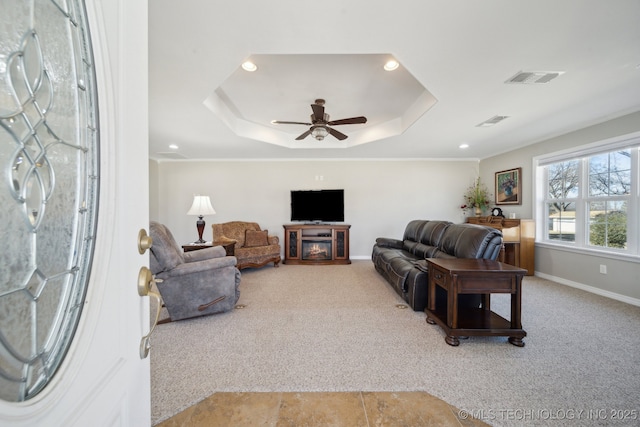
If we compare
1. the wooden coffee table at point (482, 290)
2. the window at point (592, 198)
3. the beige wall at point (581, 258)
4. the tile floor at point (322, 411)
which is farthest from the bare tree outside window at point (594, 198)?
the tile floor at point (322, 411)

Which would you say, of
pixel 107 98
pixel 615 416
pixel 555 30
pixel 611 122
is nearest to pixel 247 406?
pixel 107 98

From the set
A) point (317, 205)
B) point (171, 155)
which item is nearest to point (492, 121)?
point (317, 205)

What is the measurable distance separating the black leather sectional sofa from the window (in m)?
2.10

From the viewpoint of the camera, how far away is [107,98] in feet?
1.78

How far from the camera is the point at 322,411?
1518 mm

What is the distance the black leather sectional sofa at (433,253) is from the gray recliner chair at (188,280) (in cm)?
193

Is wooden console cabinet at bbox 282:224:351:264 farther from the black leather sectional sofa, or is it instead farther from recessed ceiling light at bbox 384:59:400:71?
recessed ceiling light at bbox 384:59:400:71

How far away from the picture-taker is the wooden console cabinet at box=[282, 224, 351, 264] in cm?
545

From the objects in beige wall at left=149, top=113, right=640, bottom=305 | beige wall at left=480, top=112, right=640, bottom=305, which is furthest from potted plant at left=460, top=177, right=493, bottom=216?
beige wall at left=480, top=112, right=640, bottom=305

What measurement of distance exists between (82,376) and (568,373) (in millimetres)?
2670

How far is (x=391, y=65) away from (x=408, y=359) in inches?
102

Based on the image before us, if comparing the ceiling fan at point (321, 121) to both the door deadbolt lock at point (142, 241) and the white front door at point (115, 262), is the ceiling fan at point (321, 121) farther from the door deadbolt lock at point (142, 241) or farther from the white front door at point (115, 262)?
the door deadbolt lock at point (142, 241)

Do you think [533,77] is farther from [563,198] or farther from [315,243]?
[315,243]

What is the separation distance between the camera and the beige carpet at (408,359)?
1605 millimetres
